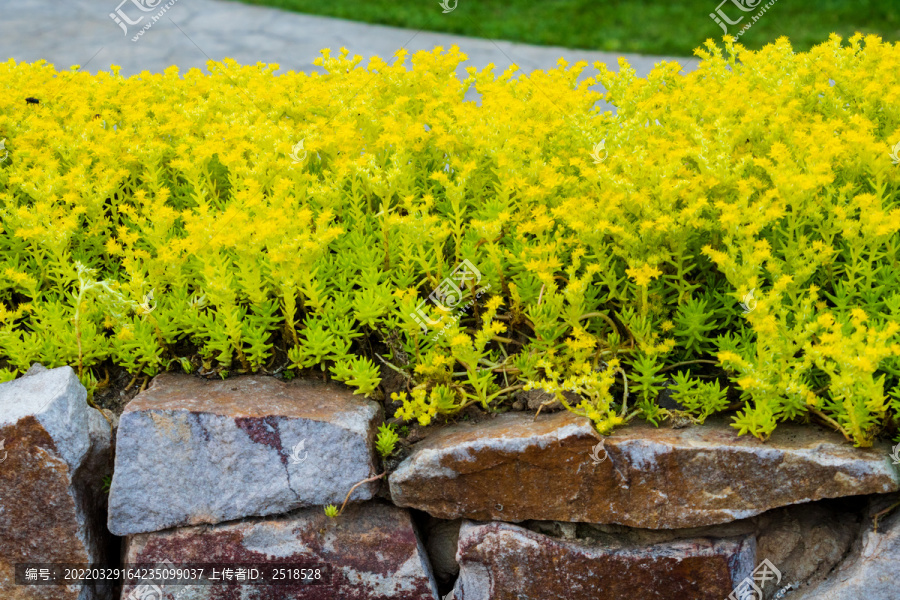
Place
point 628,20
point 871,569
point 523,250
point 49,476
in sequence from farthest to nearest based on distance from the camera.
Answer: point 628,20 → point 523,250 → point 49,476 → point 871,569

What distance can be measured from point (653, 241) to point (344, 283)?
1.16 metres

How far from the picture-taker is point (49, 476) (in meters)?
2.89

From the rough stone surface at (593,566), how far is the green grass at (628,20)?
8.15 m

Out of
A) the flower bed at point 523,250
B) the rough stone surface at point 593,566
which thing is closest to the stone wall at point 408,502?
the rough stone surface at point 593,566

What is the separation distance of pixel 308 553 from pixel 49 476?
3.09 feet

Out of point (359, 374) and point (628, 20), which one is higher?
point (628, 20)

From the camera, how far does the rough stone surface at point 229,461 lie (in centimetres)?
289

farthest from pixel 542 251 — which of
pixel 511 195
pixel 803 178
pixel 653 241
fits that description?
pixel 803 178

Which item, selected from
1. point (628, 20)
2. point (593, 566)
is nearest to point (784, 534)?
point (593, 566)

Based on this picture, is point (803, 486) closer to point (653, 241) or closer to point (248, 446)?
point (653, 241)

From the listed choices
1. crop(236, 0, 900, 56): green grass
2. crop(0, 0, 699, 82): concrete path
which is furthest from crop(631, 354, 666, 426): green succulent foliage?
crop(236, 0, 900, 56): green grass

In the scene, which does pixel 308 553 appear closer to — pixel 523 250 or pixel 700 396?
pixel 523 250

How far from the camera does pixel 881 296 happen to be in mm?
3031

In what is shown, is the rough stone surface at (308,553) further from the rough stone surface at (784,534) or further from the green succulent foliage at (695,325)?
the green succulent foliage at (695,325)
